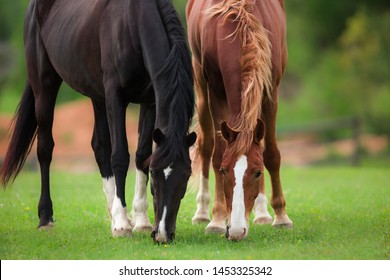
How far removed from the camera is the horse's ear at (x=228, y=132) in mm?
6547

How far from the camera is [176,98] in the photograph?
21.6 ft

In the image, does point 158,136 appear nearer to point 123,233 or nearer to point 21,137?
point 123,233

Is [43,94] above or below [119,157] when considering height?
below

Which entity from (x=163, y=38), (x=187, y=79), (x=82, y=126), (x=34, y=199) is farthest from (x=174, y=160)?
(x=82, y=126)

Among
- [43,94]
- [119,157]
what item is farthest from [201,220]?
[43,94]

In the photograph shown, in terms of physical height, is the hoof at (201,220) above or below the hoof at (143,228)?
below

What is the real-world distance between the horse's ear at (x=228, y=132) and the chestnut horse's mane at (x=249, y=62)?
5cm

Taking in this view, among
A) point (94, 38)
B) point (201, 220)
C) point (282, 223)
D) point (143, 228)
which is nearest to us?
point (143, 228)

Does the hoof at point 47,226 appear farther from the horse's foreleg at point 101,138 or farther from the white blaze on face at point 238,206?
the white blaze on face at point 238,206

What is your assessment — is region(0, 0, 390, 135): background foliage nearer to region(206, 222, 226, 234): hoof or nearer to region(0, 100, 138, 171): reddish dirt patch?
region(0, 100, 138, 171): reddish dirt patch

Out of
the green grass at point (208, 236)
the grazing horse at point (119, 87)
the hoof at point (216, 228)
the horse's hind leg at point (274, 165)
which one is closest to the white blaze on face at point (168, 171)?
the grazing horse at point (119, 87)

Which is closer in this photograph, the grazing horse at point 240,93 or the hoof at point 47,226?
the grazing horse at point 240,93

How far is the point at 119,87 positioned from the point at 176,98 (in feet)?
3.15

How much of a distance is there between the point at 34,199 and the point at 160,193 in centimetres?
537
